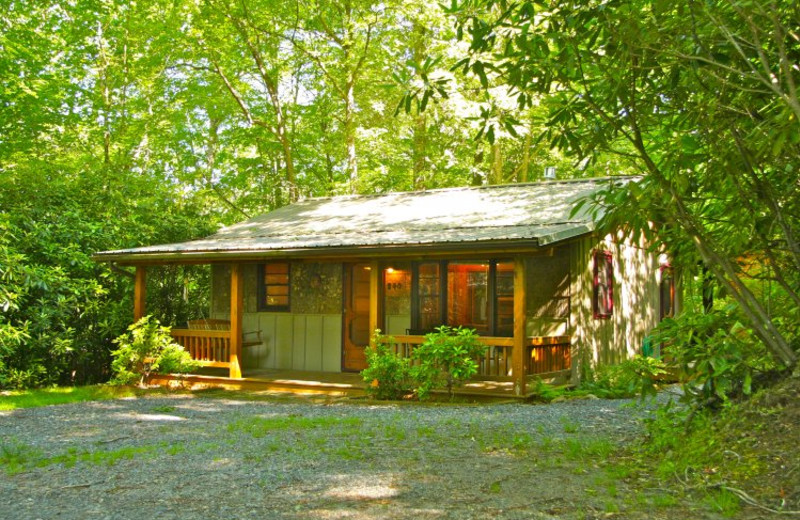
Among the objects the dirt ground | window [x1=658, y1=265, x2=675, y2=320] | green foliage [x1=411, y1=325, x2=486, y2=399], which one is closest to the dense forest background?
the dirt ground

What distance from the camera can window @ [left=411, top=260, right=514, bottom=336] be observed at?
11.7m

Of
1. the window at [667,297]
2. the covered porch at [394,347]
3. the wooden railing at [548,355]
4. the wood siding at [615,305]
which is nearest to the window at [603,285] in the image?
the wood siding at [615,305]

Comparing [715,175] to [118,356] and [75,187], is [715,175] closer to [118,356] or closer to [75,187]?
[118,356]

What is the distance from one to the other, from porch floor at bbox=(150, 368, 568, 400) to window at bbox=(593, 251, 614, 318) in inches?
82.4

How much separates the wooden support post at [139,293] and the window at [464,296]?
4867 millimetres

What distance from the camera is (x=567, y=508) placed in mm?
4457

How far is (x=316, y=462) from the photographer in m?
5.92

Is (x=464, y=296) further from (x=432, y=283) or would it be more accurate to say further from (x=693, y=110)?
(x=693, y=110)

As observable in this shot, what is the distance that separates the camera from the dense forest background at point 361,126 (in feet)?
16.4

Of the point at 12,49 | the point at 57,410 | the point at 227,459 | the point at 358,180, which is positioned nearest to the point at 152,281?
the point at 57,410

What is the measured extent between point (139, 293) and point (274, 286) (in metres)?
2.50

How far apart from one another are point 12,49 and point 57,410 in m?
10.2

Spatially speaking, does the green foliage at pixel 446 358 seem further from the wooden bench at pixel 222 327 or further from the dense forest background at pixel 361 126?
the wooden bench at pixel 222 327

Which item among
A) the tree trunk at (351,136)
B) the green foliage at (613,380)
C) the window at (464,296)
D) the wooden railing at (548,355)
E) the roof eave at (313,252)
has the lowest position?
the green foliage at (613,380)
